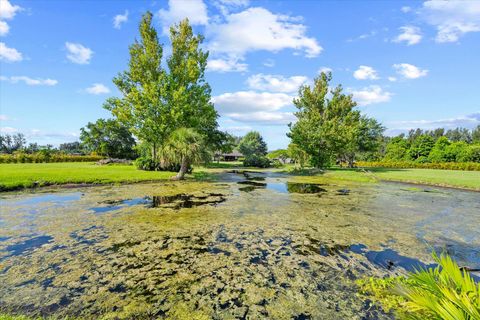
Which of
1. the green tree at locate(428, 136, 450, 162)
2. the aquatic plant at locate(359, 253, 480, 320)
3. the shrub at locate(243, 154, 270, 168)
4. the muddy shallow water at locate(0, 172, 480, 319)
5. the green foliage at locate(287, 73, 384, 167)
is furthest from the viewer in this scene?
the shrub at locate(243, 154, 270, 168)

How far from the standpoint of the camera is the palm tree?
63.4 ft

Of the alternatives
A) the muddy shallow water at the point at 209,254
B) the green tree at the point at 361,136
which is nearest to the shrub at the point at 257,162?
the green tree at the point at 361,136

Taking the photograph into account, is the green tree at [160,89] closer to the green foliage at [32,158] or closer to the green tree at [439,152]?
the green foliage at [32,158]

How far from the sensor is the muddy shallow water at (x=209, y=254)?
3768 mm

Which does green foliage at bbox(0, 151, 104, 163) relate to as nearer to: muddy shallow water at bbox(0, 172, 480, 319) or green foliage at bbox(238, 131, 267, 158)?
muddy shallow water at bbox(0, 172, 480, 319)

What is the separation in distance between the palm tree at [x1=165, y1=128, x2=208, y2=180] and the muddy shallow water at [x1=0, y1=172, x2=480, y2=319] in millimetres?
8677

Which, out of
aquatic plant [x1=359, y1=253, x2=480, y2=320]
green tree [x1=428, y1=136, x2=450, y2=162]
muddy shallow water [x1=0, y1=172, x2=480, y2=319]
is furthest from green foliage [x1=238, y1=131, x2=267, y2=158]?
aquatic plant [x1=359, y1=253, x2=480, y2=320]

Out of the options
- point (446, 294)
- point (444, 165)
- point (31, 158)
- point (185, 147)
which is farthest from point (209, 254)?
point (444, 165)

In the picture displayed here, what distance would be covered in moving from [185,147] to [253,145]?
67265 mm

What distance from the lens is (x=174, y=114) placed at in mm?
21266

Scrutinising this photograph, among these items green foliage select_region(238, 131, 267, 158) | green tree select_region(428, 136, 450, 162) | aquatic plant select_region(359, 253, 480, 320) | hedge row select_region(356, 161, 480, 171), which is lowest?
hedge row select_region(356, 161, 480, 171)

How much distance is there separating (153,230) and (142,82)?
1919 cm

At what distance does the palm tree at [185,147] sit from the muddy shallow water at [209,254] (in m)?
8.68

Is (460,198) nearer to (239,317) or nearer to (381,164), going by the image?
(239,317)
